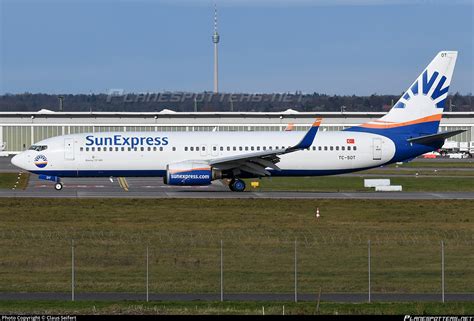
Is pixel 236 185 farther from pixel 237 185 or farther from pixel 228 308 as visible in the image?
pixel 228 308

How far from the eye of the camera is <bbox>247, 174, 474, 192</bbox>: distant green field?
62969 millimetres

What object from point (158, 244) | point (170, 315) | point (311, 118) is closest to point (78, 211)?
point (158, 244)

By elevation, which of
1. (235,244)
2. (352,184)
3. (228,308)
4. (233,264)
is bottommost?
(228,308)

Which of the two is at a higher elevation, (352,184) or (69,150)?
(69,150)

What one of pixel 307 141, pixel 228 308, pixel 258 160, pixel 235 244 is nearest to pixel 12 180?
pixel 258 160

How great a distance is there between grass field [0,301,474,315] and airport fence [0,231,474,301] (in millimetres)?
1054

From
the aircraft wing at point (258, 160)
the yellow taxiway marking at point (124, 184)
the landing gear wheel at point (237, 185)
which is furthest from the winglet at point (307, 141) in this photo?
the yellow taxiway marking at point (124, 184)

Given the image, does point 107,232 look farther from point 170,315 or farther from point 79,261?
point 170,315

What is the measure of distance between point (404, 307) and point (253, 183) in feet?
129

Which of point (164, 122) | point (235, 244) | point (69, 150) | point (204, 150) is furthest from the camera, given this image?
point (164, 122)

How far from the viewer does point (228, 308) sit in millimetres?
25312

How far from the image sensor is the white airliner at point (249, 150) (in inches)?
2328

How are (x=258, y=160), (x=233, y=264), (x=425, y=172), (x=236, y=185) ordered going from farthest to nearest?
(x=425, y=172)
(x=236, y=185)
(x=258, y=160)
(x=233, y=264)

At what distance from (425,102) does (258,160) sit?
36.7 ft
